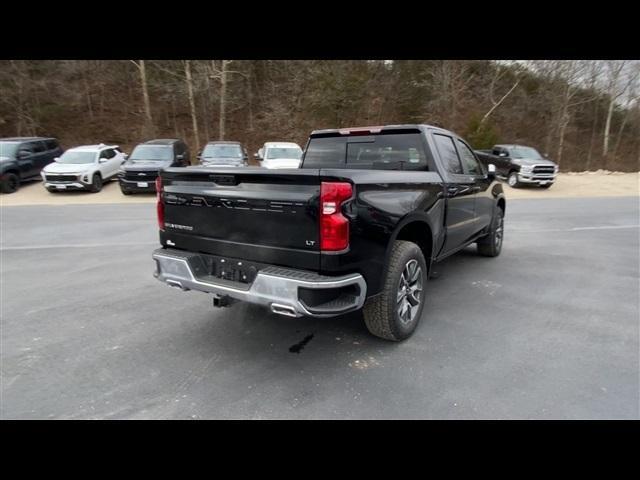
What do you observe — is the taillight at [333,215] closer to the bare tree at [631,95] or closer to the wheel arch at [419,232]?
the wheel arch at [419,232]

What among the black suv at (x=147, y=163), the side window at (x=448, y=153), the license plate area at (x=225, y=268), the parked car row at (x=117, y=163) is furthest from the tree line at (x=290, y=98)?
the license plate area at (x=225, y=268)

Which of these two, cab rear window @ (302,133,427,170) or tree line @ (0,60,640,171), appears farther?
tree line @ (0,60,640,171)

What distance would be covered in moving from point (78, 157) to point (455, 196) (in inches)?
601

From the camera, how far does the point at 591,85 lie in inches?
1112

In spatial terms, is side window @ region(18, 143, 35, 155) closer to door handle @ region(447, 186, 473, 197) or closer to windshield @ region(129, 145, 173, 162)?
windshield @ region(129, 145, 173, 162)

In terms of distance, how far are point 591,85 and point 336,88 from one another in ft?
64.1

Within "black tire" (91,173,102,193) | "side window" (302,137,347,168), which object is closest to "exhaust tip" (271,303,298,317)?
"side window" (302,137,347,168)

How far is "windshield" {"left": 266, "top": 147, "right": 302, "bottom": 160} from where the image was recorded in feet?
49.6

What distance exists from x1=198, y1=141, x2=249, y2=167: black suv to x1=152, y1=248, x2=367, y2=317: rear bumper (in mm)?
12321

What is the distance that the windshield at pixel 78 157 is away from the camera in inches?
574

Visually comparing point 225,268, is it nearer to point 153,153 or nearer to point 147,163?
point 147,163

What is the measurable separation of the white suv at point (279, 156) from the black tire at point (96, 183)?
6.07 meters

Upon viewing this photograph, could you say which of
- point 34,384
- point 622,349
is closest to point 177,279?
point 34,384
